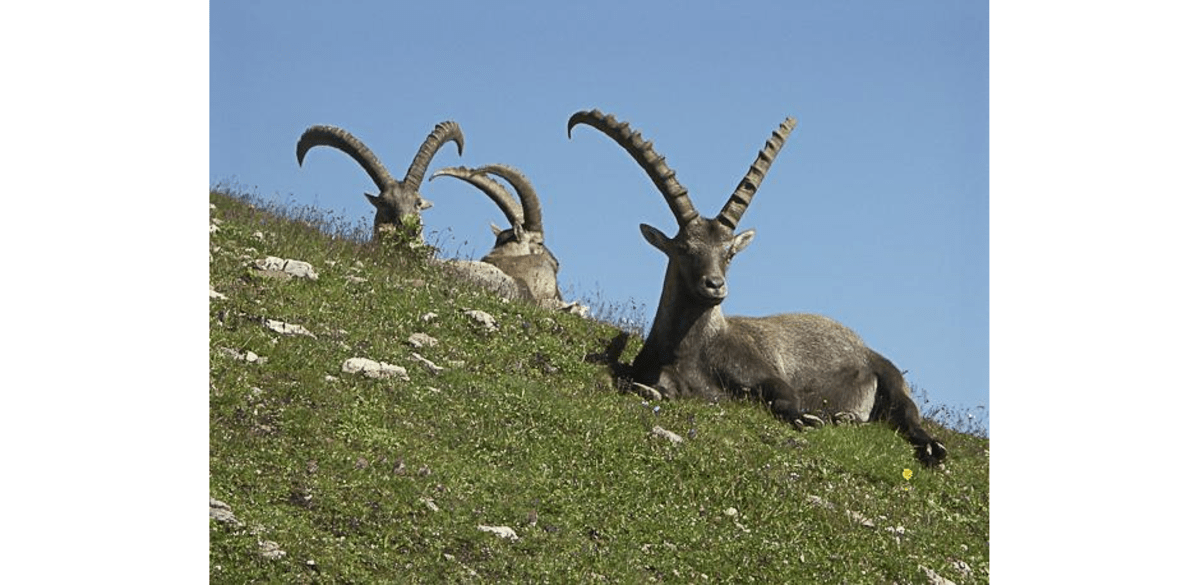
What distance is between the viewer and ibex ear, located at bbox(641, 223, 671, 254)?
15.5 meters

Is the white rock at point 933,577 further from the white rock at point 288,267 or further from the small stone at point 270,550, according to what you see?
the white rock at point 288,267

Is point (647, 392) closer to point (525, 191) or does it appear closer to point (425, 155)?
point (425, 155)

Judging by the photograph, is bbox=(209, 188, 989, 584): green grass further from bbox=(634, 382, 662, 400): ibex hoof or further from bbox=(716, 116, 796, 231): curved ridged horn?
bbox=(716, 116, 796, 231): curved ridged horn

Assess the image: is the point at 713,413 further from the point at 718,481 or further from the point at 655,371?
the point at 718,481

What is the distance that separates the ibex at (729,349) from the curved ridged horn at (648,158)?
0.03 ft

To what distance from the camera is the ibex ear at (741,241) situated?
15453 mm

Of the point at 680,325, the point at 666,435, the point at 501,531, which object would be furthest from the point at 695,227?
the point at 501,531

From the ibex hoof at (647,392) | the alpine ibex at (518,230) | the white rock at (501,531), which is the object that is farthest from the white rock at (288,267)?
the alpine ibex at (518,230)

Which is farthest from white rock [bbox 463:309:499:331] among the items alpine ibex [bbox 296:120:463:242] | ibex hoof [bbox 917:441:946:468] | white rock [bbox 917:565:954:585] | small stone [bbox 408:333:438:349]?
alpine ibex [bbox 296:120:463:242]

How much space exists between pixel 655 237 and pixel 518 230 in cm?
1070

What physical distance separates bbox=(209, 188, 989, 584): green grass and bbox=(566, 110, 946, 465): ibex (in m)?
0.35

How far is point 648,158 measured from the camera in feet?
52.1

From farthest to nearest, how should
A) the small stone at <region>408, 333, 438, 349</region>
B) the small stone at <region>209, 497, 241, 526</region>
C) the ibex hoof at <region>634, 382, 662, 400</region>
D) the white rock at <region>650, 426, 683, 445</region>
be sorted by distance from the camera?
the ibex hoof at <region>634, 382, 662, 400</region>
the small stone at <region>408, 333, 438, 349</region>
the white rock at <region>650, 426, 683, 445</region>
the small stone at <region>209, 497, 241, 526</region>

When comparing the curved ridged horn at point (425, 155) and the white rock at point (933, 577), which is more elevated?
the curved ridged horn at point (425, 155)
